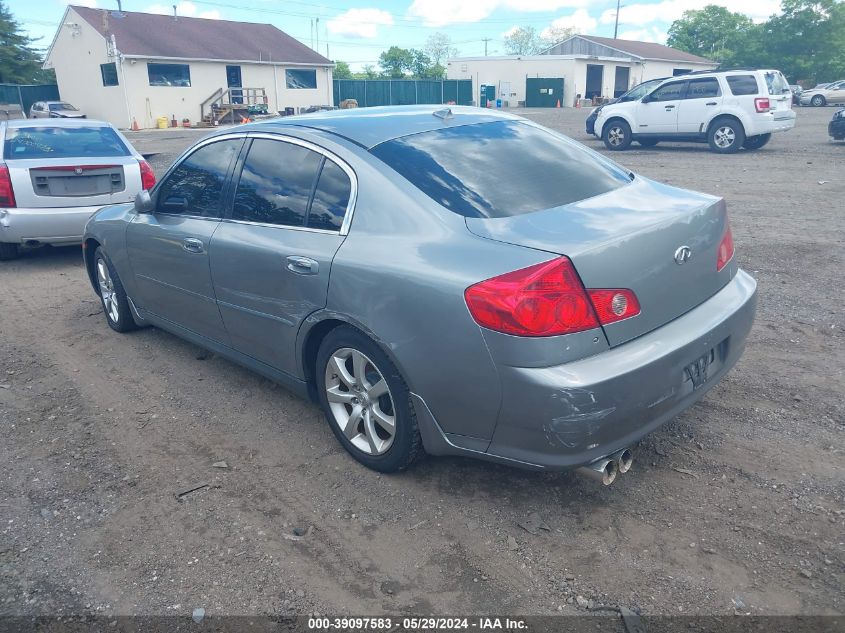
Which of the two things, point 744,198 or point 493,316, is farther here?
point 744,198

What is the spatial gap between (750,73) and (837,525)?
15.2 m

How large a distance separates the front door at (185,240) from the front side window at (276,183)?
0.69ft

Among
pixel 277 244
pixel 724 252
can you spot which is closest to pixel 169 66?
pixel 277 244

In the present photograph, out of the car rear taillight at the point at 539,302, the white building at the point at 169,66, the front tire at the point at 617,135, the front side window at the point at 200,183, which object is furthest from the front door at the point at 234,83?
the car rear taillight at the point at 539,302

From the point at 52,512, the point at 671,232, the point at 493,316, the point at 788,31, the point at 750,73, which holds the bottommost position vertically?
the point at 52,512

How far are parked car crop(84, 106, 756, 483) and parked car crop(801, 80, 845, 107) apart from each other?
41743 millimetres

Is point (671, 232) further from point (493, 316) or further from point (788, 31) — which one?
point (788, 31)

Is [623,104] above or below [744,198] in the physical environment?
above

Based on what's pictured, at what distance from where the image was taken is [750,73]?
51.0ft

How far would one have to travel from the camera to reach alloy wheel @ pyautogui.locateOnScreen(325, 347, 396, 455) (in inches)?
129

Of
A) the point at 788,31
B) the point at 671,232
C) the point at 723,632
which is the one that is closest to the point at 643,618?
the point at 723,632

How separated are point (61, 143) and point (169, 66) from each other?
32284 mm

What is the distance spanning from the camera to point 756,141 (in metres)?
16.2

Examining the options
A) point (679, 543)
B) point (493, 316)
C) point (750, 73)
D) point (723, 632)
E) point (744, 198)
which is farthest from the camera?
point (750, 73)
